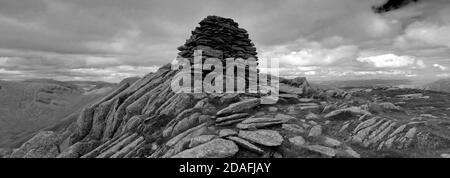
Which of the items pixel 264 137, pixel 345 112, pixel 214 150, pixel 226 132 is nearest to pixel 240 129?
pixel 226 132

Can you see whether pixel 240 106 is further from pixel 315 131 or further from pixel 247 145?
pixel 247 145

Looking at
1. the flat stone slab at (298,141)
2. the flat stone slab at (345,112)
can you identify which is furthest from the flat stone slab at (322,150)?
the flat stone slab at (345,112)

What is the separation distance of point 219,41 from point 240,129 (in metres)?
25.0

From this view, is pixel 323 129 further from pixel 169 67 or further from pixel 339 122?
pixel 169 67

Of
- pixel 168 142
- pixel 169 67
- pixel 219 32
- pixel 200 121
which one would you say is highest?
pixel 219 32

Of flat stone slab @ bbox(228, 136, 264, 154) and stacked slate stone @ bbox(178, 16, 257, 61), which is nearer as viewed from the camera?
flat stone slab @ bbox(228, 136, 264, 154)

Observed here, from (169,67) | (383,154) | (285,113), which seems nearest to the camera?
(383,154)

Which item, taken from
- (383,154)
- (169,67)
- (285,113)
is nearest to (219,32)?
(169,67)

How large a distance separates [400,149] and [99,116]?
33.1 meters

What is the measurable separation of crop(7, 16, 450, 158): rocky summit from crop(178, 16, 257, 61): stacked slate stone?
7.70 m

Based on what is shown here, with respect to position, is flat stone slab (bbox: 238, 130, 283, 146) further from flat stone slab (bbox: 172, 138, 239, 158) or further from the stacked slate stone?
the stacked slate stone

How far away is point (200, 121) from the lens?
889 inches

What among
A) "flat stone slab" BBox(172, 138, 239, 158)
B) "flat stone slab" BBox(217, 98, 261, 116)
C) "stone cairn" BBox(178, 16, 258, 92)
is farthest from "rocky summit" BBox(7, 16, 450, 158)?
"stone cairn" BBox(178, 16, 258, 92)

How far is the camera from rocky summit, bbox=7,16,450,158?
1647 centimetres
